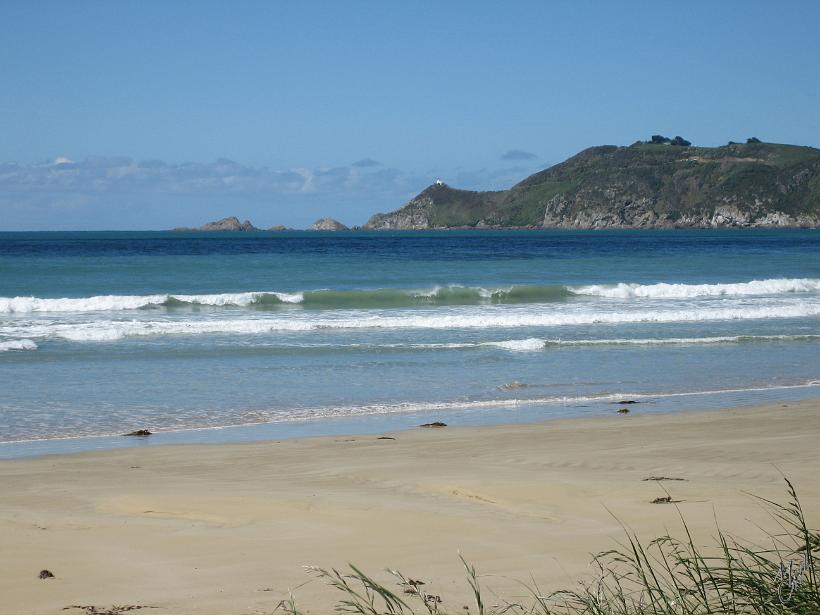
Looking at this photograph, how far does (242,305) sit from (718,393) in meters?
20.4

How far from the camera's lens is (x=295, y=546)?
5.71m

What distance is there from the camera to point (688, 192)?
17525 cm

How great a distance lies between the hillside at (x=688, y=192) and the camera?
164750 millimetres

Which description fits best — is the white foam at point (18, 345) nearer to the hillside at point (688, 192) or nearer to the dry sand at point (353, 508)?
the dry sand at point (353, 508)

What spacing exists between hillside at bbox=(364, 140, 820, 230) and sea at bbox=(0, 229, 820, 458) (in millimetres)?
137393

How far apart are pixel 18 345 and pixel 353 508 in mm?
14111

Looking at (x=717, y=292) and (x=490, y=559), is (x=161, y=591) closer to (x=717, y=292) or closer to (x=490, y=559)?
(x=490, y=559)

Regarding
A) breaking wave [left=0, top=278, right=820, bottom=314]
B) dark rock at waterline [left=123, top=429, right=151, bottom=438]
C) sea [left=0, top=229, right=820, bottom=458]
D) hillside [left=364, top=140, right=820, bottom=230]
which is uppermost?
hillside [left=364, top=140, right=820, bottom=230]

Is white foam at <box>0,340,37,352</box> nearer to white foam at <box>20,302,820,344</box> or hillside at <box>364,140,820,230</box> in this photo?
white foam at <box>20,302,820,344</box>

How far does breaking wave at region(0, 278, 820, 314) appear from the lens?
2953 cm

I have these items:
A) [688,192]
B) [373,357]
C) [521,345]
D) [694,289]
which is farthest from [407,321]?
[688,192]

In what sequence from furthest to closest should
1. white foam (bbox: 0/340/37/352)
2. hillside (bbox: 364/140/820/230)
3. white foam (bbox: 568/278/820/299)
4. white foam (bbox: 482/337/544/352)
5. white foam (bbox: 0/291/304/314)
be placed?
hillside (bbox: 364/140/820/230) < white foam (bbox: 568/278/820/299) < white foam (bbox: 0/291/304/314) < white foam (bbox: 482/337/544/352) < white foam (bbox: 0/340/37/352)

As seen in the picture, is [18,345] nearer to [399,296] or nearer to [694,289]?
[399,296]

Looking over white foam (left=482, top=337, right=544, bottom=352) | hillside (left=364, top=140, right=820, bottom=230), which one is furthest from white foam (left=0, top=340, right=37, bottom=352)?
hillside (left=364, top=140, right=820, bottom=230)
